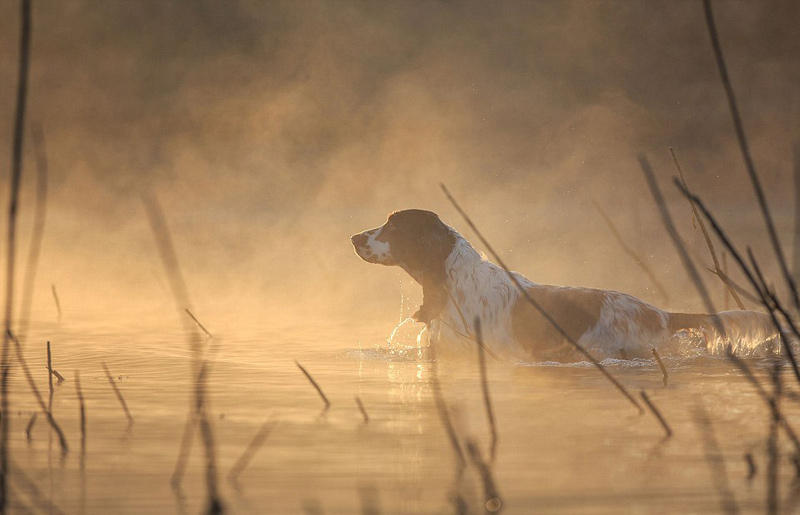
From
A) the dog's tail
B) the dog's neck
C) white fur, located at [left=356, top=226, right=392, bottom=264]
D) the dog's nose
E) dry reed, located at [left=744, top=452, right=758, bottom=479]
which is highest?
the dog's nose

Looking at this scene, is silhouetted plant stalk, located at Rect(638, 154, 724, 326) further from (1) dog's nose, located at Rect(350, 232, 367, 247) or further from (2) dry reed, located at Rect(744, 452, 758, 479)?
(1) dog's nose, located at Rect(350, 232, 367, 247)

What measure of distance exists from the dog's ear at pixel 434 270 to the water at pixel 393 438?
88 cm

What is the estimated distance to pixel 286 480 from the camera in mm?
4586

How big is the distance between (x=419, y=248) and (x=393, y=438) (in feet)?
15.9

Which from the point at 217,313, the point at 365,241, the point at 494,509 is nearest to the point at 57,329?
the point at 217,313

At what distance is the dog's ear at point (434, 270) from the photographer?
10.1m

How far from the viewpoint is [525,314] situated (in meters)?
9.68

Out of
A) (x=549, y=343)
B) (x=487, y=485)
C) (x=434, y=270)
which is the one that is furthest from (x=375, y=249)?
(x=487, y=485)

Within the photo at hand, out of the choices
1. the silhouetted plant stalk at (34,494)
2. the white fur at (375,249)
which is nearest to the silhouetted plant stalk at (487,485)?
the silhouetted plant stalk at (34,494)

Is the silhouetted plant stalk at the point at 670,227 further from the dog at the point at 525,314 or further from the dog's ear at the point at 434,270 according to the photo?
the dog's ear at the point at 434,270

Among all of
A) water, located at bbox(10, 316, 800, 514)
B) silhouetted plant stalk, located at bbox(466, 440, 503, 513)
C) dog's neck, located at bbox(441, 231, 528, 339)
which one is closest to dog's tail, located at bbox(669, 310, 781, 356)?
water, located at bbox(10, 316, 800, 514)

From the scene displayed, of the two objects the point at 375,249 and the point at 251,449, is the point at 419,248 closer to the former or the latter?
the point at 375,249

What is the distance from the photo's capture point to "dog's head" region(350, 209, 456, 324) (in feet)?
33.4

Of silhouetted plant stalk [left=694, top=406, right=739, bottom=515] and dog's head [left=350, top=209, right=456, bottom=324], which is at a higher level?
dog's head [left=350, top=209, right=456, bottom=324]
